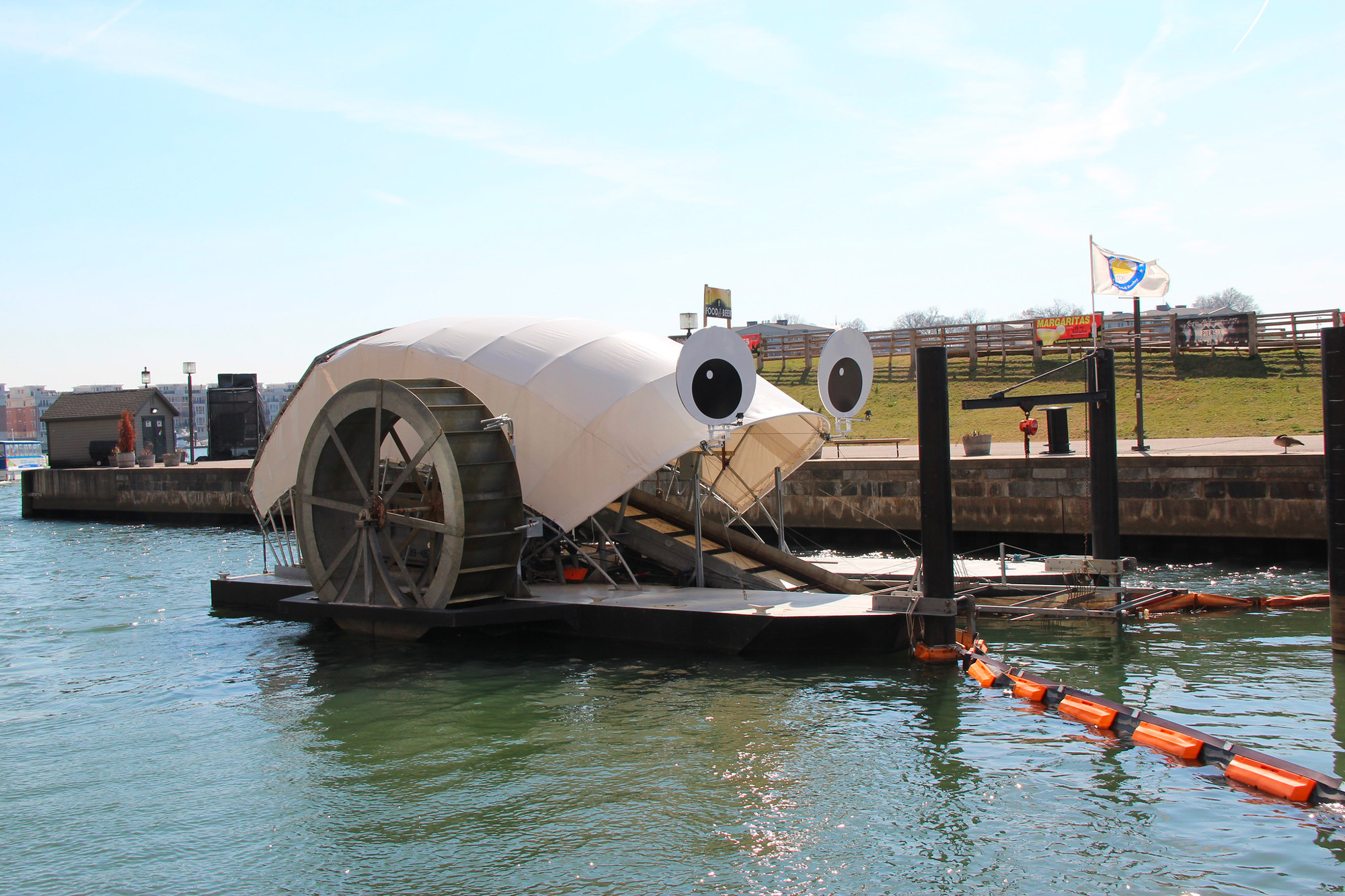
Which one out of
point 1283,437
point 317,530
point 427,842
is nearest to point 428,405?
point 317,530

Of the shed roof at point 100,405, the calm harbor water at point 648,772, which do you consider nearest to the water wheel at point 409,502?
the calm harbor water at point 648,772

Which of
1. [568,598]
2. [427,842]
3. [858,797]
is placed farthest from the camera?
[568,598]

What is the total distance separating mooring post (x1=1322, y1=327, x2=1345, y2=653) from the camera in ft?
37.3

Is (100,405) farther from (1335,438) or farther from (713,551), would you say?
(1335,438)

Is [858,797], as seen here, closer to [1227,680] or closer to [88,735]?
[1227,680]

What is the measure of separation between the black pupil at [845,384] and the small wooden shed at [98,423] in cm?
4204

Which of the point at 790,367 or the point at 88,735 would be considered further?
the point at 790,367

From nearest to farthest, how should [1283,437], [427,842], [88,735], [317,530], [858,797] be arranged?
[427,842], [858,797], [88,735], [317,530], [1283,437]

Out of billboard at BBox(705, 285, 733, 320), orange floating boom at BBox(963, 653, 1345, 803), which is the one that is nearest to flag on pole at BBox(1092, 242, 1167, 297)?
billboard at BBox(705, 285, 733, 320)

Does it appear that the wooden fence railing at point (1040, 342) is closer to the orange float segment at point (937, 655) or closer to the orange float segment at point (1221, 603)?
the orange float segment at point (1221, 603)

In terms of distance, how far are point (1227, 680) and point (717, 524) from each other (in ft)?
23.9

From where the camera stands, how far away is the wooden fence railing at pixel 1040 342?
3766cm

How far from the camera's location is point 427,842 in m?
7.89

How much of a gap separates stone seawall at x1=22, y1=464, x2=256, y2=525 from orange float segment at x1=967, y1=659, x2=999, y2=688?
31.5 meters
